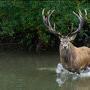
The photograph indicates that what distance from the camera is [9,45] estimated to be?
1794 cm

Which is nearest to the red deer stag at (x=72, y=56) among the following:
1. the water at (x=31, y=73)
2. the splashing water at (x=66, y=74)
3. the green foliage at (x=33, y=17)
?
the splashing water at (x=66, y=74)

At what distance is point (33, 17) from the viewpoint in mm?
16969

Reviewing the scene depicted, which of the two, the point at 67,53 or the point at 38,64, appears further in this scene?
the point at 38,64

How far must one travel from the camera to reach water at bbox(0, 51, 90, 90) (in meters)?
12.2

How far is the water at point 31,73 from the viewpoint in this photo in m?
12.2

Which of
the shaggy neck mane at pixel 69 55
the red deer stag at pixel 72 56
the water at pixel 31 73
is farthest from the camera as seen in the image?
the shaggy neck mane at pixel 69 55

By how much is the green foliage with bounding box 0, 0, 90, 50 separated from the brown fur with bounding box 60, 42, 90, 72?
10.4ft

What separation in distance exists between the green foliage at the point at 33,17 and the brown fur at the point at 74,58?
316 cm

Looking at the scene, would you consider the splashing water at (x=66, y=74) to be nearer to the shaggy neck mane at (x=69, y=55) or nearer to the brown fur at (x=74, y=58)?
the brown fur at (x=74, y=58)

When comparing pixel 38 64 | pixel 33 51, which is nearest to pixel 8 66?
pixel 38 64

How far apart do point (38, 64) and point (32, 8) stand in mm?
2540

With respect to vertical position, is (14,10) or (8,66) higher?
(14,10)

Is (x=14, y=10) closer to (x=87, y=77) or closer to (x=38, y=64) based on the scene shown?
(x=38, y=64)

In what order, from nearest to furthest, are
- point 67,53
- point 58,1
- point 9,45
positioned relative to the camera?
point 67,53
point 58,1
point 9,45
